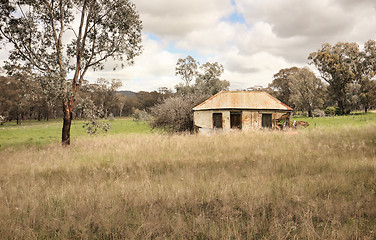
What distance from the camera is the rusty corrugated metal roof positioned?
69.8ft

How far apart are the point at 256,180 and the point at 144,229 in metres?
3.10

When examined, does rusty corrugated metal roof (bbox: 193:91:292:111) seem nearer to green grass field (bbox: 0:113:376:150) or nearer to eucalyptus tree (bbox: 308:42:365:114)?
green grass field (bbox: 0:113:376:150)

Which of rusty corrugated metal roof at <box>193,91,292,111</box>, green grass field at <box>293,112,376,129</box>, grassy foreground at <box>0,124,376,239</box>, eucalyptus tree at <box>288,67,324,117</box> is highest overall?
eucalyptus tree at <box>288,67,324,117</box>

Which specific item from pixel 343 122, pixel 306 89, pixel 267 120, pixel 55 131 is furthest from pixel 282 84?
pixel 55 131

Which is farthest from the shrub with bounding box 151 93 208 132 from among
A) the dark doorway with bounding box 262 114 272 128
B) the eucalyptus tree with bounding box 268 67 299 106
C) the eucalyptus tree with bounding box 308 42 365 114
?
the eucalyptus tree with bounding box 268 67 299 106

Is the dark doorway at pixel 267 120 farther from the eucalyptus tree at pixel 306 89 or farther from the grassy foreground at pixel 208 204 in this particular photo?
the eucalyptus tree at pixel 306 89

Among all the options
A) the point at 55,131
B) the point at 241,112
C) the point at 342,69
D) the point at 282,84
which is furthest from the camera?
the point at 282,84

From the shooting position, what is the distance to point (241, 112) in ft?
69.3

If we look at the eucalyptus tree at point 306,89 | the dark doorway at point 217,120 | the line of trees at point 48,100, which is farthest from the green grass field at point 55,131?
the eucalyptus tree at point 306,89

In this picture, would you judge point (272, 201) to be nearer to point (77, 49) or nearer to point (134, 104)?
point (77, 49)

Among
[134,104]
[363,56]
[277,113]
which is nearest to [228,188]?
[277,113]

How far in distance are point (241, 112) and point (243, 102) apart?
1.29 metres

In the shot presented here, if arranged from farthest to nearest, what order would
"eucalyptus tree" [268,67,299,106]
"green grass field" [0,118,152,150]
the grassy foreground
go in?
"eucalyptus tree" [268,67,299,106]
"green grass field" [0,118,152,150]
the grassy foreground

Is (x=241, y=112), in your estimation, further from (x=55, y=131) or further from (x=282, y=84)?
(x=282, y=84)
